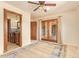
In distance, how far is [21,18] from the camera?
5324 mm

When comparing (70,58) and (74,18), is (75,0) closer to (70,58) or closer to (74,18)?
(74,18)

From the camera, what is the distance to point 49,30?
316 inches

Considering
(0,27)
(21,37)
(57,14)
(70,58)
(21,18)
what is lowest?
(70,58)

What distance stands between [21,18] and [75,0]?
319 cm

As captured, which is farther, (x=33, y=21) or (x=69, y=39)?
(x=33, y=21)

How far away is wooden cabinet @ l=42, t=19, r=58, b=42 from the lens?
7.47 m

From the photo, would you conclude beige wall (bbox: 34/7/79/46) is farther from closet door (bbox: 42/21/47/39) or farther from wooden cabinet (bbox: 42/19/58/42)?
closet door (bbox: 42/21/47/39)

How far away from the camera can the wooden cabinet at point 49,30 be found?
7.47 metres

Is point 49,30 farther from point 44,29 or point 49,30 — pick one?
point 44,29

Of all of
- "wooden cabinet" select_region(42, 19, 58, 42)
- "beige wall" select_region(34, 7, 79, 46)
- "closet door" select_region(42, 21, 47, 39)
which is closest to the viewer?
"beige wall" select_region(34, 7, 79, 46)

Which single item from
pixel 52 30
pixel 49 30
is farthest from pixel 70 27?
pixel 49 30

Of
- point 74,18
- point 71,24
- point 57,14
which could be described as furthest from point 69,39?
point 57,14

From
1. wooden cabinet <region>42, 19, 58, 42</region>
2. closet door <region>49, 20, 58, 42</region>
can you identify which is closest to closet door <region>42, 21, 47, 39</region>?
wooden cabinet <region>42, 19, 58, 42</region>

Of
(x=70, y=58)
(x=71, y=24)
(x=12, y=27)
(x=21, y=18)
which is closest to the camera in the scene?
(x=70, y=58)
